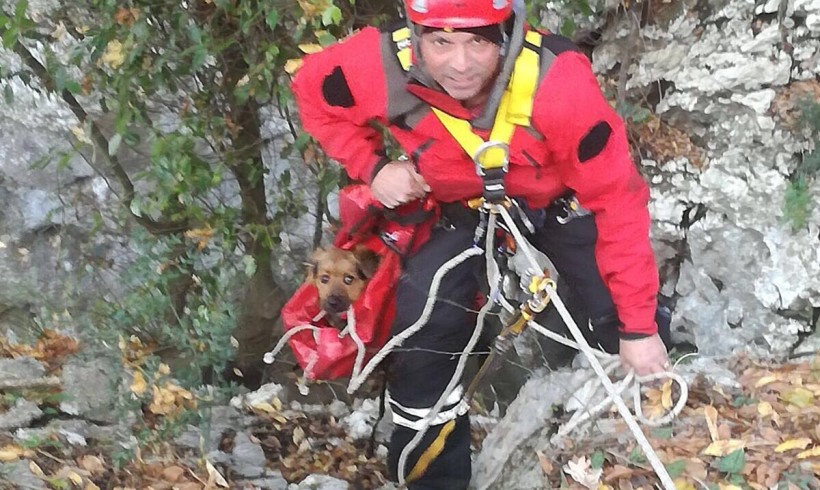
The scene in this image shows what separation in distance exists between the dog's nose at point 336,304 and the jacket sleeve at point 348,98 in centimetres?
57

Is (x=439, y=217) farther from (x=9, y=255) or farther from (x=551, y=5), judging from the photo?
(x=9, y=255)

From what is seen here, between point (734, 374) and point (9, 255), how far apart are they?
5.81 metres

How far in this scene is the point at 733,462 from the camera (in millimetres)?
2328

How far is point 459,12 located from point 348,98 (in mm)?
580

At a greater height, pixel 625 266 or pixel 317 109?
pixel 317 109

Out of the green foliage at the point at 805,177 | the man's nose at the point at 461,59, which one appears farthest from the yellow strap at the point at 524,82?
the green foliage at the point at 805,177

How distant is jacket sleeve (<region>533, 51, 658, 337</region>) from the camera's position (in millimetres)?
2102

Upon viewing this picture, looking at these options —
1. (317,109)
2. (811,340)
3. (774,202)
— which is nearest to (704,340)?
(811,340)

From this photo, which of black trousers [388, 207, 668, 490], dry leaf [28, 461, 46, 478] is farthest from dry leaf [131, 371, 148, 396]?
black trousers [388, 207, 668, 490]

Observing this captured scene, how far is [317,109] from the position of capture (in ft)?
8.32

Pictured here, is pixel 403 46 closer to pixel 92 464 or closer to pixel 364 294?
pixel 364 294

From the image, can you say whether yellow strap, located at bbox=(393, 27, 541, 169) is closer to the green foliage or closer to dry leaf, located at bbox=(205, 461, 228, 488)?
the green foliage

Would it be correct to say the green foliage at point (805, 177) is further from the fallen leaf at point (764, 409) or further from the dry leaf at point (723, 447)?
the dry leaf at point (723, 447)

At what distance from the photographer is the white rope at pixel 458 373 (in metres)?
2.49
